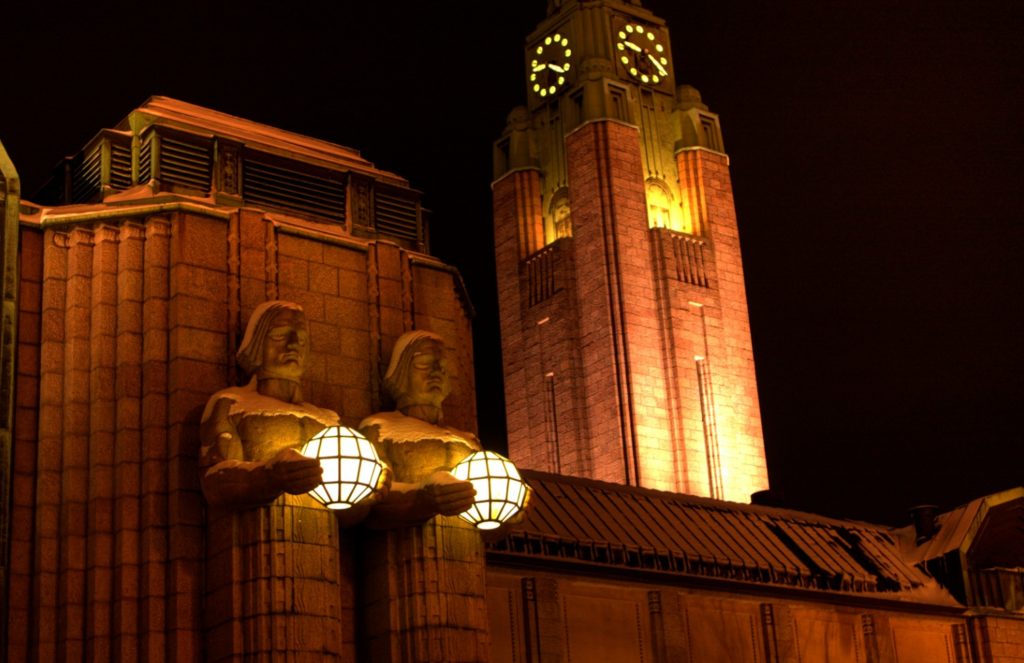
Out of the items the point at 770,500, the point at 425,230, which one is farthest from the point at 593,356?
the point at 425,230

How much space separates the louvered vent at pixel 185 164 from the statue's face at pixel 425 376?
7.90ft

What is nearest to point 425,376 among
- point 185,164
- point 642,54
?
point 185,164

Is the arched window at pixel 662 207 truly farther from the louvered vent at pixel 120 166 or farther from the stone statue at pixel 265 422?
the stone statue at pixel 265 422

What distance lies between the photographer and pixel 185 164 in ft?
46.0

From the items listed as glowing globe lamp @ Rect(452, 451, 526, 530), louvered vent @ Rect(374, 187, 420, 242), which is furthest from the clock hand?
glowing globe lamp @ Rect(452, 451, 526, 530)

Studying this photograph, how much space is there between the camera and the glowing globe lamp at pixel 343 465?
Answer: 12.5 metres

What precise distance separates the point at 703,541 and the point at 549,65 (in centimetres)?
5831

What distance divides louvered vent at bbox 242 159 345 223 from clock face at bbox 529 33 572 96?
2510 inches

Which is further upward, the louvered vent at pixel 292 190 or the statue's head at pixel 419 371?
the louvered vent at pixel 292 190

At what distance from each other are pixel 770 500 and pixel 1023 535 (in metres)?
12.8

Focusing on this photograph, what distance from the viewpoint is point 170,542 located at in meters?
12.5

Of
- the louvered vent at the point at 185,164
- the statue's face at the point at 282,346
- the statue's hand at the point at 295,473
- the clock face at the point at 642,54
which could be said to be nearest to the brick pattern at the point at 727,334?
the clock face at the point at 642,54

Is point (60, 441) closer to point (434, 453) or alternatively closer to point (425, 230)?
point (434, 453)

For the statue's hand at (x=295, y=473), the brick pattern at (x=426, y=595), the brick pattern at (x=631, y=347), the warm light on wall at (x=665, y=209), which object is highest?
the warm light on wall at (x=665, y=209)
